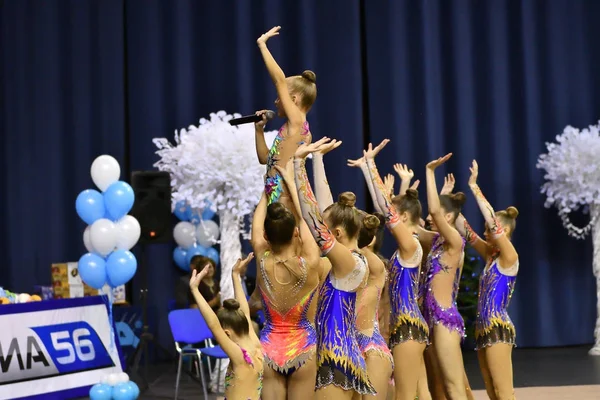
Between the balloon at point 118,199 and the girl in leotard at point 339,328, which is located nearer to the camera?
the girl in leotard at point 339,328

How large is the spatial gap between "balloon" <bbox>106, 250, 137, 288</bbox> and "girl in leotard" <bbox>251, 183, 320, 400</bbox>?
4.01m

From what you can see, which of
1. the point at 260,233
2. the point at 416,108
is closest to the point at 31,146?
the point at 416,108

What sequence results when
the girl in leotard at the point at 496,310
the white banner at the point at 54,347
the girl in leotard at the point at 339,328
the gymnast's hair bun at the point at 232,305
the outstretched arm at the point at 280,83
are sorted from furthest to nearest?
1. the white banner at the point at 54,347
2. the girl in leotard at the point at 496,310
3. the outstretched arm at the point at 280,83
4. the gymnast's hair bun at the point at 232,305
5. the girl in leotard at the point at 339,328

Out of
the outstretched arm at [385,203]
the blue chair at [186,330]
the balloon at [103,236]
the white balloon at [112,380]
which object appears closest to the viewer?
the outstretched arm at [385,203]

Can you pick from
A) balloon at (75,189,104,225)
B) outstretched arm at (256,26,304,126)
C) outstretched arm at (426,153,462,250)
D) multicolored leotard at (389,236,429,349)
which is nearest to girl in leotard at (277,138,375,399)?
outstretched arm at (256,26,304,126)

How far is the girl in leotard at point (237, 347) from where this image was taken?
13.5 ft

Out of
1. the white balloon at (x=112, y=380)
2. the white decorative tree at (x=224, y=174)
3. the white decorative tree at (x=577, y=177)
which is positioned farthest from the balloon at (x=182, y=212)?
the white decorative tree at (x=577, y=177)

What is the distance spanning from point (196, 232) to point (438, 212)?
4790 mm

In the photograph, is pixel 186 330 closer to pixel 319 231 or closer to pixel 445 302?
pixel 445 302

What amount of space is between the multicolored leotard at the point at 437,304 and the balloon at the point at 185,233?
14.7 ft

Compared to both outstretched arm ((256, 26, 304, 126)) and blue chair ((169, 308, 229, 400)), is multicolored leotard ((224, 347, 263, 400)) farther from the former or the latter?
blue chair ((169, 308, 229, 400))

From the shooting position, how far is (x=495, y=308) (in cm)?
594

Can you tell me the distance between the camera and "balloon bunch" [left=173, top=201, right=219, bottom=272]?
9.82 m

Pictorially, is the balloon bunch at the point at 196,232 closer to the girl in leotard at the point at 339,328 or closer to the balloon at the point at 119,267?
the balloon at the point at 119,267
